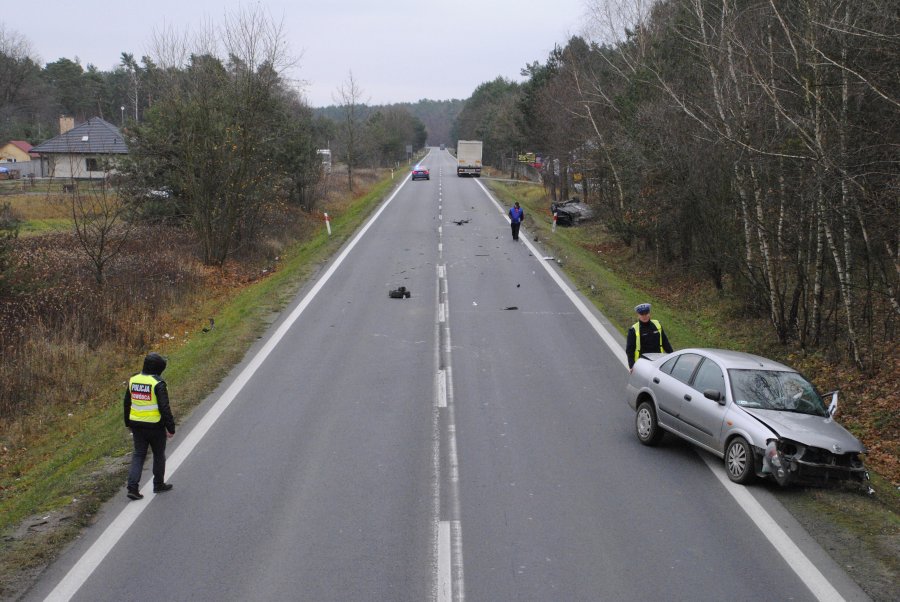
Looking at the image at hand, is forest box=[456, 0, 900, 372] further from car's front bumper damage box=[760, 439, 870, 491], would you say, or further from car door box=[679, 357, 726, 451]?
car's front bumper damage box=[760, 439, 870, 491]

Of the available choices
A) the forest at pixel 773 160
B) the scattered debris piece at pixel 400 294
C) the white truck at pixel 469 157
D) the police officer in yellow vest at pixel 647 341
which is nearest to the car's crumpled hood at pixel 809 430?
the police officer in yellow vest at pixel 647 341

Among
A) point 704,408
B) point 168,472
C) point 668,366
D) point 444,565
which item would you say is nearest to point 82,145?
point 168,472

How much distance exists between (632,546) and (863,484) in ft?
10.5

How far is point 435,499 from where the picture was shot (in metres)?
8.31

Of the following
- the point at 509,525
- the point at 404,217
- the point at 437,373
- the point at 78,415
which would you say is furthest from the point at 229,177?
the point at 509,525

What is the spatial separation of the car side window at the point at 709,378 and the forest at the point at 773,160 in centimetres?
347

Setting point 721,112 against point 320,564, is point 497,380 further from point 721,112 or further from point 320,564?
point 721,112

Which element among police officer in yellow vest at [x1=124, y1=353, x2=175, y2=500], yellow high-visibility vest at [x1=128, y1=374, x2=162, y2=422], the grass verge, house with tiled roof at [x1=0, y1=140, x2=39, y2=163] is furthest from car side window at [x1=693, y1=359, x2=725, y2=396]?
house with tiled roof at [x1=0, y1=140, x2=39, y2=163]

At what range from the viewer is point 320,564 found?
6867 mm

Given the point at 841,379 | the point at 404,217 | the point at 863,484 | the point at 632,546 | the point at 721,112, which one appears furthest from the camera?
the point at 404,217

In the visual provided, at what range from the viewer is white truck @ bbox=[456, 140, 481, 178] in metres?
75.2

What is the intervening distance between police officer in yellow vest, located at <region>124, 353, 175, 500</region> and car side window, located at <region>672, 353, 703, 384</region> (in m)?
6.24

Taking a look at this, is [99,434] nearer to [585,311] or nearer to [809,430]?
[809,430]

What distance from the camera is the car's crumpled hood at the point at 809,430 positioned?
27.8 feet
